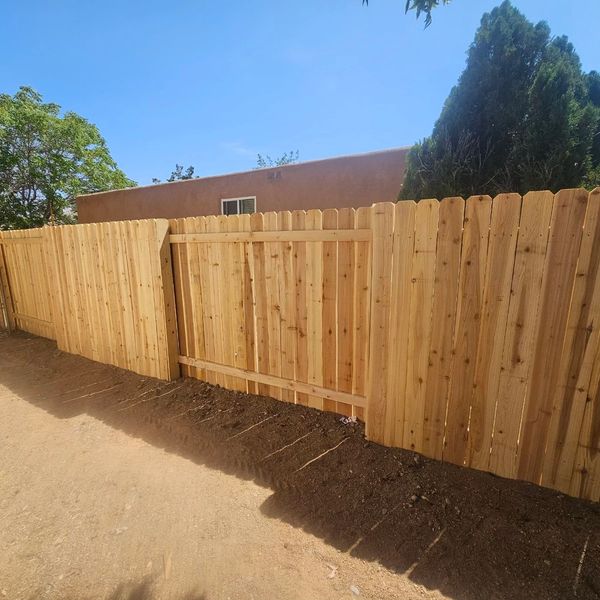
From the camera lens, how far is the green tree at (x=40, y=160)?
1548 centimetres

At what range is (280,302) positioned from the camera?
3502 millimetres

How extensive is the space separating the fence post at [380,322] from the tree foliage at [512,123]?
11.7 ft

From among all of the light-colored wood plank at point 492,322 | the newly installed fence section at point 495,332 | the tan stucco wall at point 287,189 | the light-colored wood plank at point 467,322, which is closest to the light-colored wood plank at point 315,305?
Result: the newly installed fence section at point 495,332

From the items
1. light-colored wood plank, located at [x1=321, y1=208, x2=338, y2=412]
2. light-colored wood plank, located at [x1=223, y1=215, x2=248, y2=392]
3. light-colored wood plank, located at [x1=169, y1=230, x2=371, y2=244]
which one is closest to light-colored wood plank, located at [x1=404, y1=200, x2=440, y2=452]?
light-colored wood plank, located at [x1=169, y1=230, x2=371, y2=244]

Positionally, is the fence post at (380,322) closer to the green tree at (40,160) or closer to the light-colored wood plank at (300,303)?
the light-colored wood plank at (300,303)

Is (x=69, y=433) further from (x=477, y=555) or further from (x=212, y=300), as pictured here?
(x=477, y=555)

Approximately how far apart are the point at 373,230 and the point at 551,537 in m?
2.20

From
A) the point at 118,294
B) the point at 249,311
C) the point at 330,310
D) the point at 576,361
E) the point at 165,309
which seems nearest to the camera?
the point at 576,361

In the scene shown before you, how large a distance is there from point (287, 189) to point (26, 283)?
6368mm

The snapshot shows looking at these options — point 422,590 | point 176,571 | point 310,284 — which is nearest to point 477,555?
point 422,590

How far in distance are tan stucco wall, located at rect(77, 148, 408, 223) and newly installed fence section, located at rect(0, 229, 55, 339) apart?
5.59 m

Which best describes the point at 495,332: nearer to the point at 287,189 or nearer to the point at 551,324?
the point at 551,324

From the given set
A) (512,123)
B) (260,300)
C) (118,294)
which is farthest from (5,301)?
(512,123)

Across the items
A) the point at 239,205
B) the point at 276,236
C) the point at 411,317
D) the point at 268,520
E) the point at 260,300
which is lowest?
the point at 268,520
